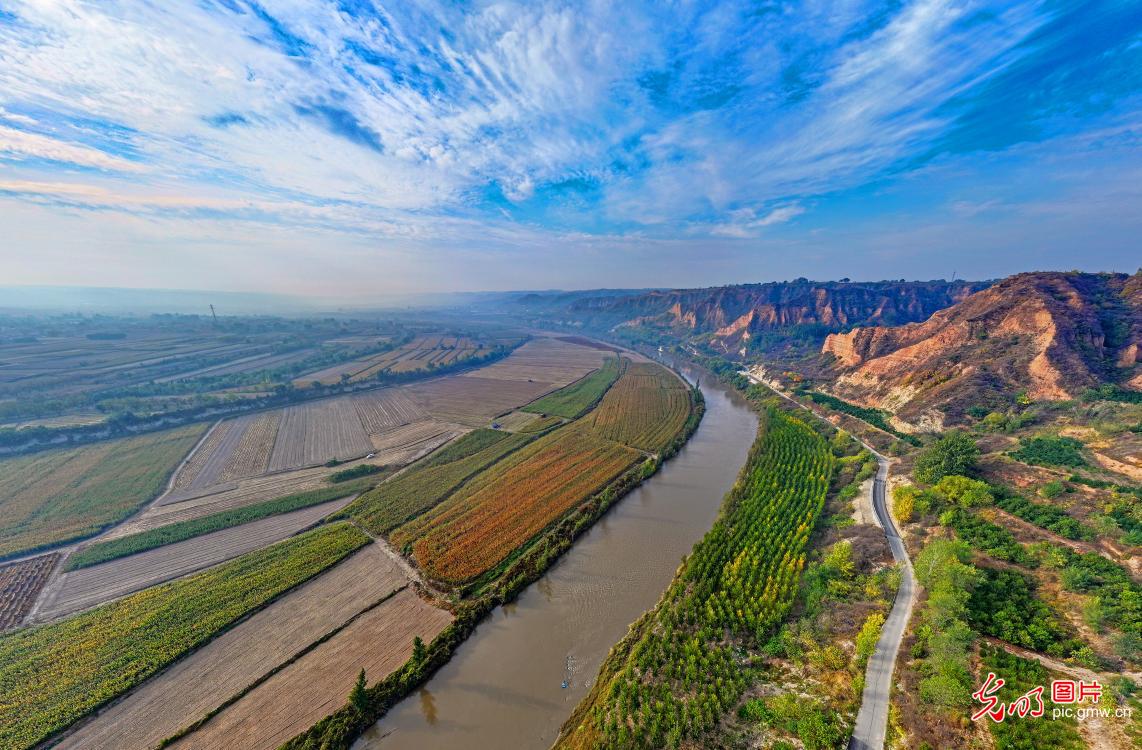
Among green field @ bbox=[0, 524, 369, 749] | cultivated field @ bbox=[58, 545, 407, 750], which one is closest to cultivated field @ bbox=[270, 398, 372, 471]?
green field @ bbox=[0, 524, 369, 749]

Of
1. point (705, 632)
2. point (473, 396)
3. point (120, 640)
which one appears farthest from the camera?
point (473, 396)

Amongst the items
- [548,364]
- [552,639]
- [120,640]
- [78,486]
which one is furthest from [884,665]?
[548,364]

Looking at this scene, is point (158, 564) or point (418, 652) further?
point (158, 564)

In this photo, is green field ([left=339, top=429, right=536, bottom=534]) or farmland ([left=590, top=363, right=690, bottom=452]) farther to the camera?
farmland ([left=590, top=363, right=690, bottom=452])

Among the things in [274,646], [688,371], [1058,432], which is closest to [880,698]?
[274,646]

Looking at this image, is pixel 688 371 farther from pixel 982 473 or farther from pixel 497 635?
pixel 497 635

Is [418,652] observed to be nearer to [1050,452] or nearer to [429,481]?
[429,481]

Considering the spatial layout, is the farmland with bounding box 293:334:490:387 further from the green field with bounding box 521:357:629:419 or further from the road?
the road
